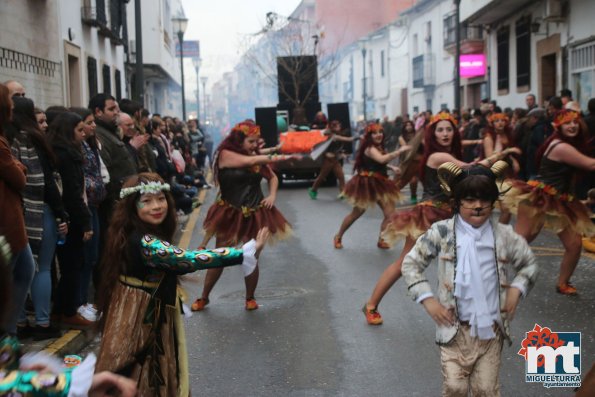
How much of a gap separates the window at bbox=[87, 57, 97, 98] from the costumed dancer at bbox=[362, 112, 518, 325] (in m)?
14.7

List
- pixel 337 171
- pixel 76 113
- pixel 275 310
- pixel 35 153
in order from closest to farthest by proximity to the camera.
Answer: pixel 35 153 < pixel 76 113 < pixel 275 310 < pixel 337 171

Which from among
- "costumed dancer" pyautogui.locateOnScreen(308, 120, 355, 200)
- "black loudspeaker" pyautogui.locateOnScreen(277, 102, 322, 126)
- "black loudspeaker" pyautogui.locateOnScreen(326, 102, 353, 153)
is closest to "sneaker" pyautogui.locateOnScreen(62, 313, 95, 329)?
"costumed dancer" pyautogui.locateOnScreen(308, 120, 355, 200)

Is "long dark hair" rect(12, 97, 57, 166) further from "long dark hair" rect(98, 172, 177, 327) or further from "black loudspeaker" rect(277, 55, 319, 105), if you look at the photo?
"black loudspeaker" rect(277, 55, 319, 105)

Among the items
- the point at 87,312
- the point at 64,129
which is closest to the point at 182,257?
the point at 64,129

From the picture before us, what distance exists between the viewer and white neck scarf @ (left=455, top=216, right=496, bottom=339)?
169 inches

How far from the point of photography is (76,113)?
7336 millimetres

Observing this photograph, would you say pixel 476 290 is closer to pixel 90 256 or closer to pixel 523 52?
pixel 90 256

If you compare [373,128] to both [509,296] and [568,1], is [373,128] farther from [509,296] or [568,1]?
[568,1]

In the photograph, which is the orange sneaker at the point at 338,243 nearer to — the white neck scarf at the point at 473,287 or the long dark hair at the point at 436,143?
the long dark hair at the point at 436,143

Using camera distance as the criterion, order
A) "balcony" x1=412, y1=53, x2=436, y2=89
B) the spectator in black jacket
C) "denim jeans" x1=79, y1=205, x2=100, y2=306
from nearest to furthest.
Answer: the spectator in black jacket
"denim jeans" x1=79, y1=205, x2=100, y2=306
"balcony" x1=412, y1=53, x2=436, y2=89

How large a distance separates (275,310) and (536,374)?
295 centimetres

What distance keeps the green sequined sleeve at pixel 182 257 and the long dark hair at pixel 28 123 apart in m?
2.33

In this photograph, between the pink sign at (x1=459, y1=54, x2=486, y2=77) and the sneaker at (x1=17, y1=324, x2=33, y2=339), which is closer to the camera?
the sneaker at (x1=17, y1=324, x2=33, y2=339)

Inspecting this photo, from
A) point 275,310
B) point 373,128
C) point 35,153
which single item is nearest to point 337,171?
point 373,128
